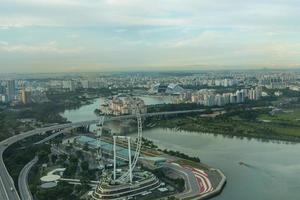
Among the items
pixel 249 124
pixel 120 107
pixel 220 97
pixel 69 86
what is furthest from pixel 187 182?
pixel 69 86

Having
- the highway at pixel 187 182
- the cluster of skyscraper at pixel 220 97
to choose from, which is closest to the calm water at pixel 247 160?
the highway at pixel 187 182

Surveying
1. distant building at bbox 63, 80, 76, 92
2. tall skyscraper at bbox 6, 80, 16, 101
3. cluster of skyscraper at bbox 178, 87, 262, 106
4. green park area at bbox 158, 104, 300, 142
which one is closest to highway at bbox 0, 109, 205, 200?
green park area at bbox 158, 104, 300, 142

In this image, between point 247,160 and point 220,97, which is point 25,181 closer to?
point 247,160

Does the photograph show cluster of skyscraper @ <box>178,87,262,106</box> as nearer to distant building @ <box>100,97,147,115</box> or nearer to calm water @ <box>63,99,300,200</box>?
distant building @ <box>100,97,147,115</box>

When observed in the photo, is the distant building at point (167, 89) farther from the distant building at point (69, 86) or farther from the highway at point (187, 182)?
the highway at point (187, 182)

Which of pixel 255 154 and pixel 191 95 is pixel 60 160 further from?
pixel 191 95

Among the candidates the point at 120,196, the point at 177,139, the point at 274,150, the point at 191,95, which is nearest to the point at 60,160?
the point at 120,196
